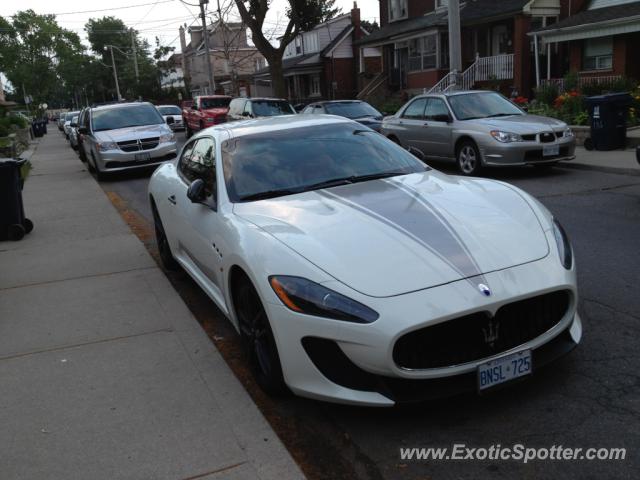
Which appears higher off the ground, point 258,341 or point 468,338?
point 468,338

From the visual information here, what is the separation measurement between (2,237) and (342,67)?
36.0m

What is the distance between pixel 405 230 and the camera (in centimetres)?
343

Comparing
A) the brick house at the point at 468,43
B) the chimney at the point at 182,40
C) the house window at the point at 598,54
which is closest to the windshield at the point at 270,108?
the brick house at the point at 468,43

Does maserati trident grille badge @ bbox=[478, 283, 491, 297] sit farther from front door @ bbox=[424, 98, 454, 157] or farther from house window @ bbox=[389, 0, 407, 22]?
house window @ bbox=[389, 0, 407, 22]

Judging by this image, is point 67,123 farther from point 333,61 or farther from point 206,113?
point 333,61

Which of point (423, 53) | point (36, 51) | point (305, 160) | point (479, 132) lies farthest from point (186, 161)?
point (36, 51)

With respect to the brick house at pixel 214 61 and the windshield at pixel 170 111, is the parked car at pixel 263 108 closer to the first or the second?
the windshield at pixel 170 111

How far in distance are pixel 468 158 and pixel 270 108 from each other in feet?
32.7

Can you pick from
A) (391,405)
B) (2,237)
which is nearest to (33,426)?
(391,405)

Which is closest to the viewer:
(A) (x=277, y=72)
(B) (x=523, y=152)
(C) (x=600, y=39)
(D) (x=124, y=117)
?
(B) (x=523, y=152)

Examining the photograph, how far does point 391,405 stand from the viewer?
295 centimetres

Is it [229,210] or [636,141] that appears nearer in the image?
[229,210]

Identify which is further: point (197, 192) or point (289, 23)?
point (289, 23)

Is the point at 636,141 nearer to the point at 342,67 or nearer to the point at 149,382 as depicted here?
the point at 149,382
